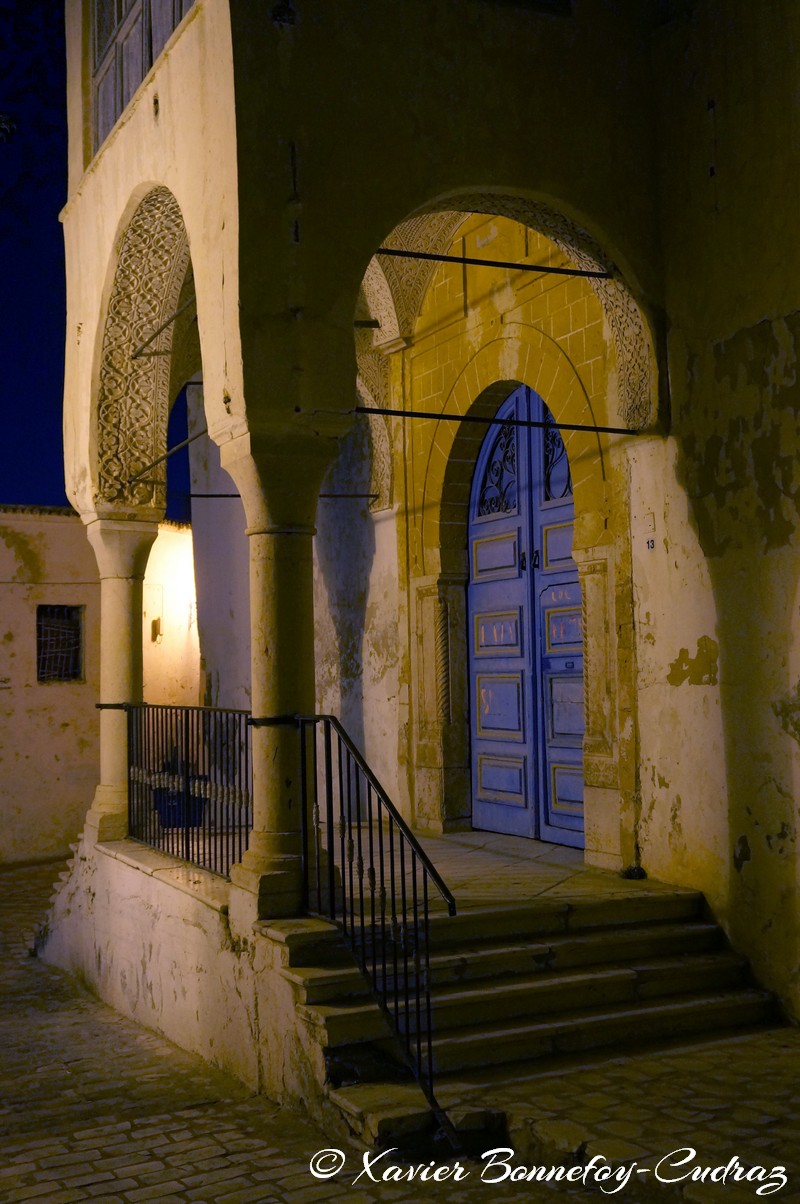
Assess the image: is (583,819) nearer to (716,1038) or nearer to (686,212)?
(716,1038)

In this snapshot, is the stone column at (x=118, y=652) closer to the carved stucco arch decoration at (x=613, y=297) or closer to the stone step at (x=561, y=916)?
the carved stucco arch decoration at (x=613, y=297)

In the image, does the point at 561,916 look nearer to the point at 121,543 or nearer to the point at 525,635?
the point at 525,635

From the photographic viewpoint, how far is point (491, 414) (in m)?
9.13

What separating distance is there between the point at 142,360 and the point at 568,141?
11.7 feet

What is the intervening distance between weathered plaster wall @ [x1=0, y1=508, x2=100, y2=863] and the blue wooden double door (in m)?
7.11

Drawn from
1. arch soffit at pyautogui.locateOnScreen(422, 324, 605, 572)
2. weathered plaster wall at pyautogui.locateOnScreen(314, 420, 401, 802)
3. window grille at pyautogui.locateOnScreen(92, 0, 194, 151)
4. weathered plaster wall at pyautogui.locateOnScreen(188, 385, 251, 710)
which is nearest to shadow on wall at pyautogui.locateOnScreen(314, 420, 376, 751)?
weathered plaster wall at pyautogui.locateOnScreen(314, 420, 401, 802)

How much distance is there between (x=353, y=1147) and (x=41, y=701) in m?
10.6

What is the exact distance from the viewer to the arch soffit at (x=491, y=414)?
7.70 metres

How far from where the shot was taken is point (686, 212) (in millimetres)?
6918

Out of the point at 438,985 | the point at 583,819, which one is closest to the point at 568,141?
the point at 583,819

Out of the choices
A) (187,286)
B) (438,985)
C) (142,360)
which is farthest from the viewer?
(187,286)

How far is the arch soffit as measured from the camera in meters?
7.70

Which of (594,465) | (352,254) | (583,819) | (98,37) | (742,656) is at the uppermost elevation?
(98,37)

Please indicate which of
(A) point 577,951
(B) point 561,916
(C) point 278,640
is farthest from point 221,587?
(A) point 577,951
